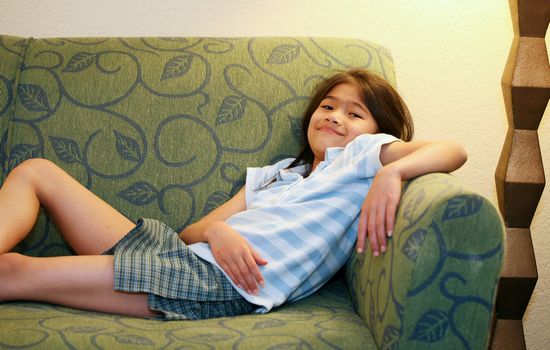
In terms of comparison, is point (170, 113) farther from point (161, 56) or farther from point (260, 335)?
point (260, 335)

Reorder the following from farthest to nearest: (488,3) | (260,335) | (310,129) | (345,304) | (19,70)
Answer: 1. (488,3)
2. (19,70)
3. (310,129)
4. (345,304)
5. (260,335)

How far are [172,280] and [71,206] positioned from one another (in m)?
0.34

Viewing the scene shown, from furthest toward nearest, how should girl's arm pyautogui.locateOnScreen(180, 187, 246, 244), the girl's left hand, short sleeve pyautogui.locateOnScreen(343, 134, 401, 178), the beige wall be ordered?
the beige wall
girl's arm pyautogui.locateOnScreen(180, 187, 246, 244)
short sleeve pyautogui.locateOnScreen(343, 134, 401, 178)
the girl's left hand

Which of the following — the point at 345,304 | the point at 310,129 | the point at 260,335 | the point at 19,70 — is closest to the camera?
the point at 260,335

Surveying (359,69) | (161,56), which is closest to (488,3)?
(359,69)

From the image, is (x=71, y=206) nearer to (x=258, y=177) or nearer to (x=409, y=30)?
(x=258, y=177)

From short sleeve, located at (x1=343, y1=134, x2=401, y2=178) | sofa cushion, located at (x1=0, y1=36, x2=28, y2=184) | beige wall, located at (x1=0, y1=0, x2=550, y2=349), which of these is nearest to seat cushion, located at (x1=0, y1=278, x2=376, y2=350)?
short sleeve, located at (x1=343, y1=134, x2=401, y2=178)

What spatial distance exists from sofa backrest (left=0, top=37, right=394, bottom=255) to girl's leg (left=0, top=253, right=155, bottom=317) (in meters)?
0.33

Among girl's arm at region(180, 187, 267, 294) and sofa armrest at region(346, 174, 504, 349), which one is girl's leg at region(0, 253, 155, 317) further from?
sofa armrest at region(346, 174, 504, 349)

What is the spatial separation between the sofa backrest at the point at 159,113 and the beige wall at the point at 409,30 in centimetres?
33

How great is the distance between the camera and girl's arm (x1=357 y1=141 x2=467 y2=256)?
46.7 inches

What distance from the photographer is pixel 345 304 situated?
4.52 ft

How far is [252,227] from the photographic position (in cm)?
145

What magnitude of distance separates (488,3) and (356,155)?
0.95m
